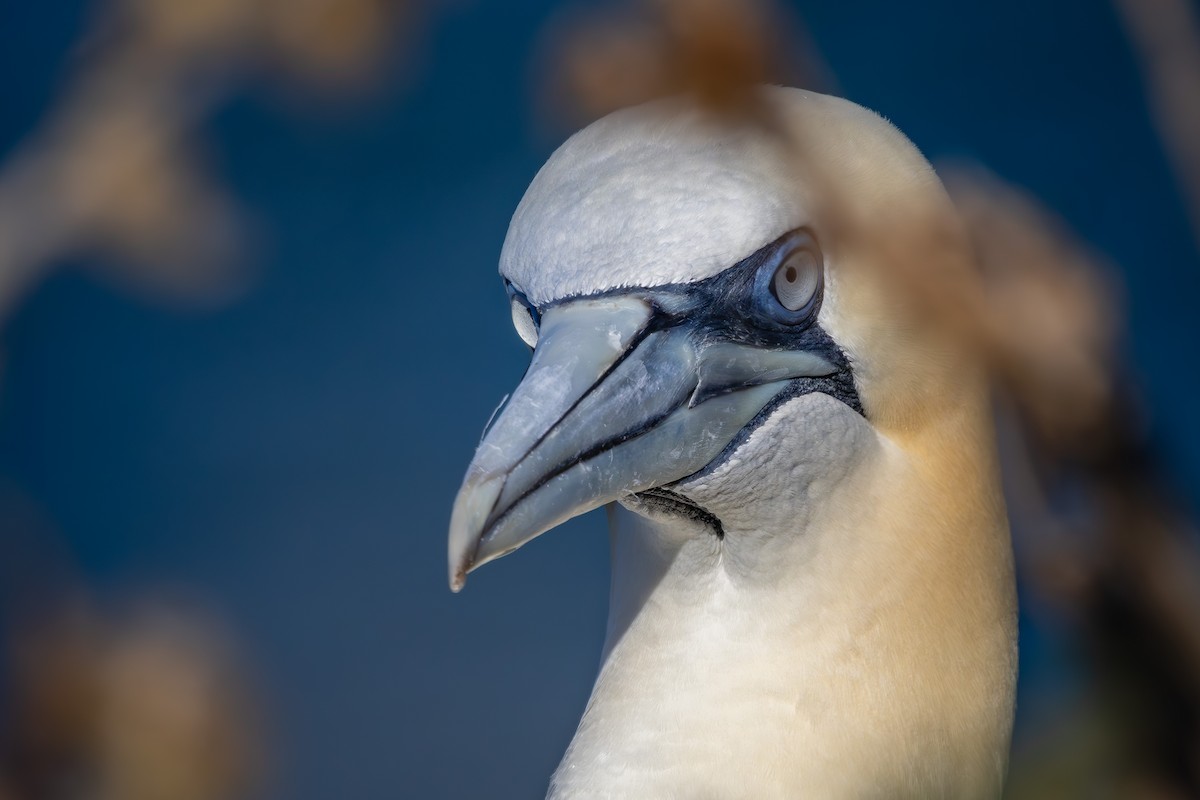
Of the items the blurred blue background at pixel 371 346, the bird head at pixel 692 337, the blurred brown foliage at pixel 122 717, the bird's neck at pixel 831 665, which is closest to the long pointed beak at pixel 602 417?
the bird head at pixel 692 337

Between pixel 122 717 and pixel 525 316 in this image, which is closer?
pixel 122 717

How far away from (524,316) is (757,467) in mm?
508

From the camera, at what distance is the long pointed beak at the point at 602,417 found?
78.7 inches

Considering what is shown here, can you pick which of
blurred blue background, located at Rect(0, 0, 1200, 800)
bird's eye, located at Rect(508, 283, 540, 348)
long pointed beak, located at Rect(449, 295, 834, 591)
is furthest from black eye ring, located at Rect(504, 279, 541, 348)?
blurred blue background, located at Rect(0, 0, 1200, 800)

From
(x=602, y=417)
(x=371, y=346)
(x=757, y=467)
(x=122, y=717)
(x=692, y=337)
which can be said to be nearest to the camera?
(x=122, y=717)

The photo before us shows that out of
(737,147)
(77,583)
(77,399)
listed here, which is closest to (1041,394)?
(77,583)

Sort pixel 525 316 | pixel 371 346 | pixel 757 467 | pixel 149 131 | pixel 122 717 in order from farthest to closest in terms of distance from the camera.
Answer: pixel 371 346
pixel 525 316
pixel 757 467
pixel 149 131
pixel 122 717

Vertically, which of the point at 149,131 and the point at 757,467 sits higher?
the point at 149,131

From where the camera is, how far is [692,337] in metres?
2.23

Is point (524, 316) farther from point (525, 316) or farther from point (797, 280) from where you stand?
point (797, 280)

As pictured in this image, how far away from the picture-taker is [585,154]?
2279mm

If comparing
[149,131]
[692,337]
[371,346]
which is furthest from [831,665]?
[371,346]

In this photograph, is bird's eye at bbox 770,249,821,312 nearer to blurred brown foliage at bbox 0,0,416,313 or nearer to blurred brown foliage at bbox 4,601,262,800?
blurred brown foliage at bbox 0,0,416,313

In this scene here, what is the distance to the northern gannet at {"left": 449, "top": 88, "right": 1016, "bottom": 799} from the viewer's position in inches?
→ 84.0
